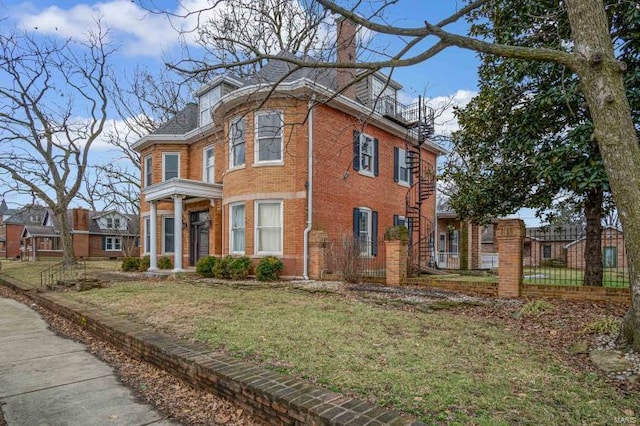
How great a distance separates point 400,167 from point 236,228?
26.2 feet

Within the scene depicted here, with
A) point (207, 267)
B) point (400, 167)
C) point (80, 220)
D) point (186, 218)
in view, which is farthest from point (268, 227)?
point (80, 220)

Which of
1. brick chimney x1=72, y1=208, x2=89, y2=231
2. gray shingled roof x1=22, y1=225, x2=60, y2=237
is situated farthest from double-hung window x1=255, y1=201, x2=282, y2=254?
gray shingled roof x1=22, y1=225, x2=60, y2=237

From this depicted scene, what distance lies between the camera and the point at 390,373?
409 centimetres

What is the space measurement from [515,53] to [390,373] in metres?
4.31

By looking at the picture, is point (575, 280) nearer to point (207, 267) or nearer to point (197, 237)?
point (207, 267)

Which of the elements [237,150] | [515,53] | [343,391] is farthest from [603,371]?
[237,150]

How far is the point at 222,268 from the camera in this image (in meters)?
13.8

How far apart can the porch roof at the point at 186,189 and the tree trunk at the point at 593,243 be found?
Result: 1237cm

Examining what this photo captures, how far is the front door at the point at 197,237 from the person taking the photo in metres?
17.7

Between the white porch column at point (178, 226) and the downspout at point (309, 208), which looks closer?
the downspout at point (309, 208)

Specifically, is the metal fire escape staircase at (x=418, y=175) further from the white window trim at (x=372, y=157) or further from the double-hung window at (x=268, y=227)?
the double-hung window at (x=268, y=227)

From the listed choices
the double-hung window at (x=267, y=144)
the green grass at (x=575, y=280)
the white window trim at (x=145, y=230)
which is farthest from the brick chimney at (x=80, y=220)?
the green grass at (x=575, y=280)

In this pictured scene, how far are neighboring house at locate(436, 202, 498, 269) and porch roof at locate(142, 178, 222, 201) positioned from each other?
38.0 ft

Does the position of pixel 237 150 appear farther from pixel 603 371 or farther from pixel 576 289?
pixel 603 371
